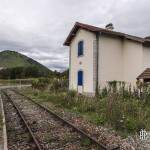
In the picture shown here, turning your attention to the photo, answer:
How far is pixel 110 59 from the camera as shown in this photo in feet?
66.5

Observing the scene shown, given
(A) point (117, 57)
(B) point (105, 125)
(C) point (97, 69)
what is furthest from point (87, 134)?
(A) point (117, 57)

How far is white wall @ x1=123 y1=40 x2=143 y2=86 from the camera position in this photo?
19.1 metres

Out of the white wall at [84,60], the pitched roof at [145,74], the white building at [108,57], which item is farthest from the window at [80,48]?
the pitched roof at [145,74]

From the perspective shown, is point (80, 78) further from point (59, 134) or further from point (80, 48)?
point (59, 134)

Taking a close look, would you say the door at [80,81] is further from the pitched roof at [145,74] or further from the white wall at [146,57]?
the white wall at [146,57]

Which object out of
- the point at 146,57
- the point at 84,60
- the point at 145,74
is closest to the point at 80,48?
the point at 84,60

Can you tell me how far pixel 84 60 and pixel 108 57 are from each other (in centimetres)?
216

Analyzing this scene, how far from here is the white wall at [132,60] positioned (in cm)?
1908

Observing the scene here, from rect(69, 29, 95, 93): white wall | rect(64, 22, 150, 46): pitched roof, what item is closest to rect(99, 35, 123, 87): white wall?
rect(64, 22, 150, 46): pitched roof

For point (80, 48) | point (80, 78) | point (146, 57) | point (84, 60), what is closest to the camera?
point (146, 57)

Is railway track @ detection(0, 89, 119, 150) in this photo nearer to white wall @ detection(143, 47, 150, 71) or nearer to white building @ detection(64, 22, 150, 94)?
white building @ detection(64, 22, 150, 94)

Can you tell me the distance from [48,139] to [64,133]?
0.82 metres

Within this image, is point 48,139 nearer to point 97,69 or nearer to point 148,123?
point 148,123

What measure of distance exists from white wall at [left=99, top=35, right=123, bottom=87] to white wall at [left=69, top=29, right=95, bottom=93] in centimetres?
80
